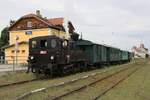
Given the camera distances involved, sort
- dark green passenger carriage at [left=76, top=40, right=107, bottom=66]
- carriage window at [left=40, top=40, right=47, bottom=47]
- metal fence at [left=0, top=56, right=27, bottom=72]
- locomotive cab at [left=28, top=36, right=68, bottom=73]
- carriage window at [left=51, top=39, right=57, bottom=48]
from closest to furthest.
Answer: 1. locomotive cab at [left=28, top=36, right=68, bottom=73]
2. carriage window at [left=51, top=39, right=57, bottom=48]
3. carriage window at [left=40, top=40, right=47, bottom=47]
4. metal fence at [left=0, top=56, right=27, bottom=72]
5. dark green passenger carriage at [left=76, top=40, right=107, bottom=66]

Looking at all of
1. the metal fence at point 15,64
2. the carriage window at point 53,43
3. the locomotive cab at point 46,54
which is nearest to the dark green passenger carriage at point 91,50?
the metal fence at point 15,64

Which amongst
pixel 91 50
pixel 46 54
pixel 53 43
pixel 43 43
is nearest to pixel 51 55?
pixel 46 54

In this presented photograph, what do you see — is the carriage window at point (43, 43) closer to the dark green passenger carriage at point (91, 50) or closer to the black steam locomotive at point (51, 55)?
the black steam locomotive at point (51, 55)

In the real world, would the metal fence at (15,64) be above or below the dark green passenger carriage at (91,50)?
below

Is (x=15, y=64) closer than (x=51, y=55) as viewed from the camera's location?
No

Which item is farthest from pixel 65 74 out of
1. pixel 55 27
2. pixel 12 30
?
pixel 12 30

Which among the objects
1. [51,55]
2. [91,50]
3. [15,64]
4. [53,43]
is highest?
[53,43]

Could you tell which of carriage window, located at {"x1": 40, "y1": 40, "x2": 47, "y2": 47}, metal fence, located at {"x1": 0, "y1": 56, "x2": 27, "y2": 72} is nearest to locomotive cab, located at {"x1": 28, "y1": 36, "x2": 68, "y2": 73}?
carriage window, located at {"x1": 40, "y1": 40, "x2": 47, "y2": 47}

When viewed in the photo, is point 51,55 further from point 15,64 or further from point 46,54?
point 15,64

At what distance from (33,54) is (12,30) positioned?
148ft

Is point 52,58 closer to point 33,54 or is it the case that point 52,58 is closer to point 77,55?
point 33,54

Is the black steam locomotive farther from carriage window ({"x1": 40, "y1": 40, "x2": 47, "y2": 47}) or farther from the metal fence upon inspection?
the metal fence

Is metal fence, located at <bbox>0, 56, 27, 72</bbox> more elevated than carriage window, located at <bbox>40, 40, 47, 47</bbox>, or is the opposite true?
carriage window, located at <bbox>40, 40, 47, 47</bbox>

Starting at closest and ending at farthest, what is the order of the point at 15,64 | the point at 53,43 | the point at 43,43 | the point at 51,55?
the point at 51,55 → the point at 53,43 → the point at 43,43 → the point at 15,64
